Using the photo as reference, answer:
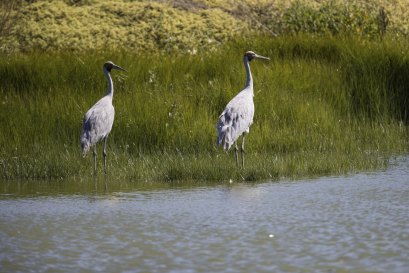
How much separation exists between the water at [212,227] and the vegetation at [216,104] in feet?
2.66

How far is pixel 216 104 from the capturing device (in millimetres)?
14547

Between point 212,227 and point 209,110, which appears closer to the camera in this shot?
point 212,227

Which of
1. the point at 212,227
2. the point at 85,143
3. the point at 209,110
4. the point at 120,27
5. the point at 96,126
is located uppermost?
the point at 120,27

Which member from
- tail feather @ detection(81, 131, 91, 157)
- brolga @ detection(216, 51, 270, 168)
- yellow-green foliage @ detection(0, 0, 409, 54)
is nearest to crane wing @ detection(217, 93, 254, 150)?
brolga @ detection(216, 51, 270, 168)

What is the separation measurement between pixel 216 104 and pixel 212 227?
631cm

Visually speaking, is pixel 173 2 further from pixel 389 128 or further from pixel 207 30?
pixel 389 128

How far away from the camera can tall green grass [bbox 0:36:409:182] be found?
11984mm

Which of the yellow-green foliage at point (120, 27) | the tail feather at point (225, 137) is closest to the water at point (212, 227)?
the tail feather at point (225, 137)

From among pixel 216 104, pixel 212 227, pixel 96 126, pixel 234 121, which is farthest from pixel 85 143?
pixel 212 227

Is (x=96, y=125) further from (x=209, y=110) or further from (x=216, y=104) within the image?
(x=216, y=104)

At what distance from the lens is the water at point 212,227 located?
7023 mm

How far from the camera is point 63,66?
1595 centimetres

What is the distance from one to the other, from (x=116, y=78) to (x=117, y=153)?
2714 mm

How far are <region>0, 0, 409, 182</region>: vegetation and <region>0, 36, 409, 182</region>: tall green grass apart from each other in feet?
0.06
